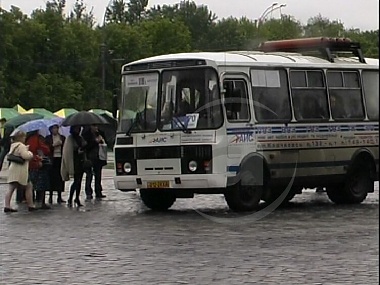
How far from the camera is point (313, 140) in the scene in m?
16.7

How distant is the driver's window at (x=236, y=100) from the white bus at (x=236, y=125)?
2cm

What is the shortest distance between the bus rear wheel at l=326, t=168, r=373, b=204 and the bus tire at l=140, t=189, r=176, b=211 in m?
2.99

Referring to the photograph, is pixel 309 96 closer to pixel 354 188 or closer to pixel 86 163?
pixel 354 188

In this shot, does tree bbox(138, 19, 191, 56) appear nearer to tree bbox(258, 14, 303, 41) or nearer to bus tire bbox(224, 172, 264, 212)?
bus tire bbox(224, 172, 264, 212)

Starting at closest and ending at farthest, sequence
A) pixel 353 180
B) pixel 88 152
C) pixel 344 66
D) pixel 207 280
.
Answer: pixel 207 280, pixel 344 66, pixel 353 180, pixel 88 152

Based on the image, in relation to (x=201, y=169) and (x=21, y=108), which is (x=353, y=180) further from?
(x=21, y=108)

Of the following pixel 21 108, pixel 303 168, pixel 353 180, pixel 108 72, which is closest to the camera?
pixel 303 168

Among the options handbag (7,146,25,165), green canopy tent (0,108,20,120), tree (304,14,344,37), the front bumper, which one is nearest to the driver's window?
the front bumper

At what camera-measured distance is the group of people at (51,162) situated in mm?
17016

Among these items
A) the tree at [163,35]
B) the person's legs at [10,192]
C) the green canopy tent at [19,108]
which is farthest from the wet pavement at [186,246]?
the green canopy tent at [19,108]

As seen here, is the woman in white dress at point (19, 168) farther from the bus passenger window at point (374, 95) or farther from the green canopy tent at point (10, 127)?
the bus passenger window at point (374, 95)

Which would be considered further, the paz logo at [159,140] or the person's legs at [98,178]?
the person's legs at [98,178]

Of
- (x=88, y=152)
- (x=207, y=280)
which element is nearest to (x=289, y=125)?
(x=88, y=152)

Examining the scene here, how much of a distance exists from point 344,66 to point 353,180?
304 cm
